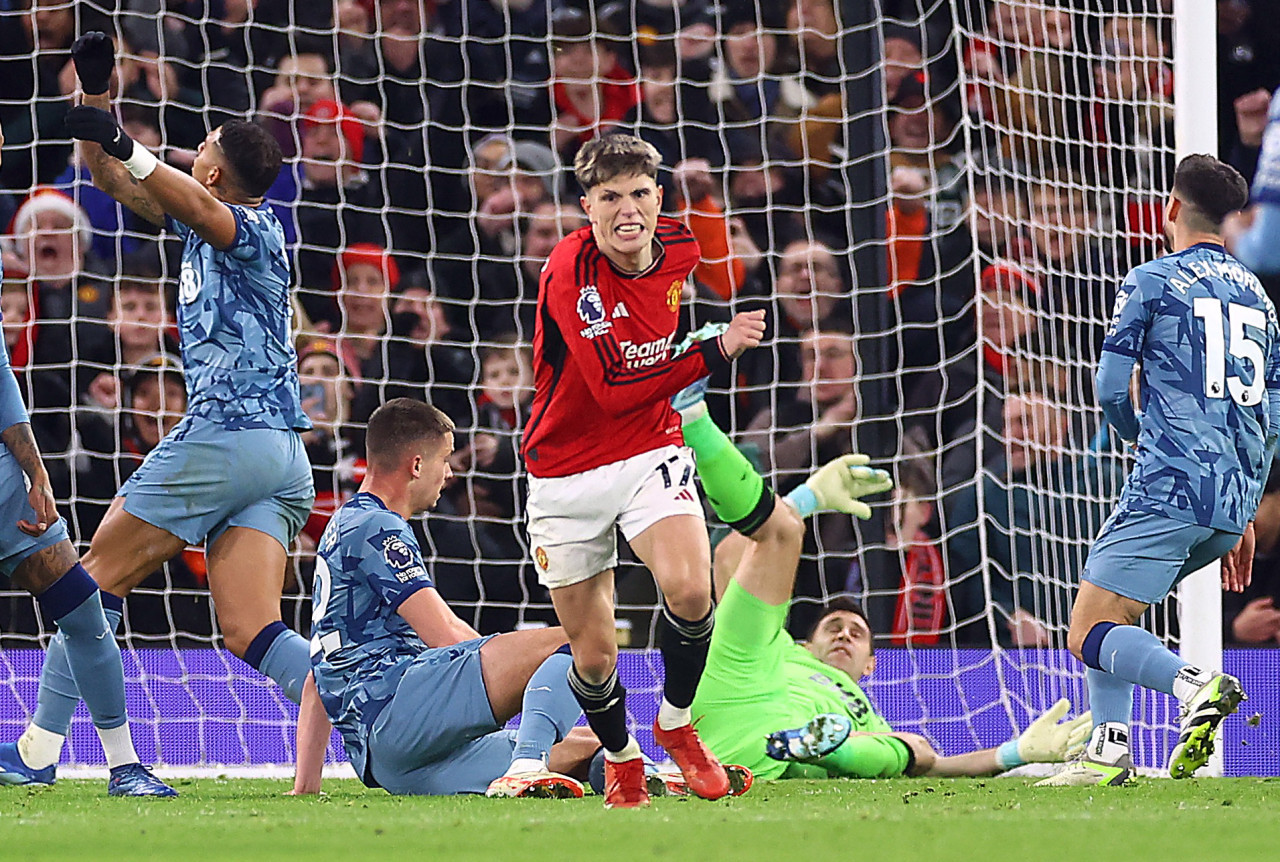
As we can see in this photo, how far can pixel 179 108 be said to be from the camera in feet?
26.7

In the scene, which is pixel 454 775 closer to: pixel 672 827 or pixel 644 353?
pixel 644 353

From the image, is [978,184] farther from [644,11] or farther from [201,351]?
[201,351]

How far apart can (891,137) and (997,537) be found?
2.09 meters

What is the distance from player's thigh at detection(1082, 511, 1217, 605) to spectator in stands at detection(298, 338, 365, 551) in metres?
3.78

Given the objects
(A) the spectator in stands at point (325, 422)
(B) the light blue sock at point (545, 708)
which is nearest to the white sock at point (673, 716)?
(B) the light blue sock at point (545, 708)

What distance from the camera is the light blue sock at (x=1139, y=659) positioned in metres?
4.53

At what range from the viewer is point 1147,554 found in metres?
4.79

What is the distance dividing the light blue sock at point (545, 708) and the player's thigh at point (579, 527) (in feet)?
1.55

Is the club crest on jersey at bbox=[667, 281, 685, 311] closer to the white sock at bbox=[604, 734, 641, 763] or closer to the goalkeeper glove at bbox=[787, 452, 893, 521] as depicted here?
the white sock at bbox=[604, 734, 641, 763]

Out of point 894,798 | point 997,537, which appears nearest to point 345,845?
point 894,798

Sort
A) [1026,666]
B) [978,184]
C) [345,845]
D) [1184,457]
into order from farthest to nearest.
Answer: [978,184] → [1026,666] → [1184,457] → [345,845]

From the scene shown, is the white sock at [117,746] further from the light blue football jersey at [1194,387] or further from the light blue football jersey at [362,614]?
the light blue football jersey at [1194,387]

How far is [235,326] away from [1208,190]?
280cm

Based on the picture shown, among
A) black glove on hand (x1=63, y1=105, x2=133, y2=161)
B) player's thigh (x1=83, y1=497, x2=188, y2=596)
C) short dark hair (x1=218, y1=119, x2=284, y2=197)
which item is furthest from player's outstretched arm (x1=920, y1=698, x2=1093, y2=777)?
black glove on hand (x1=63, y1=105, x2=133, y2=161)
